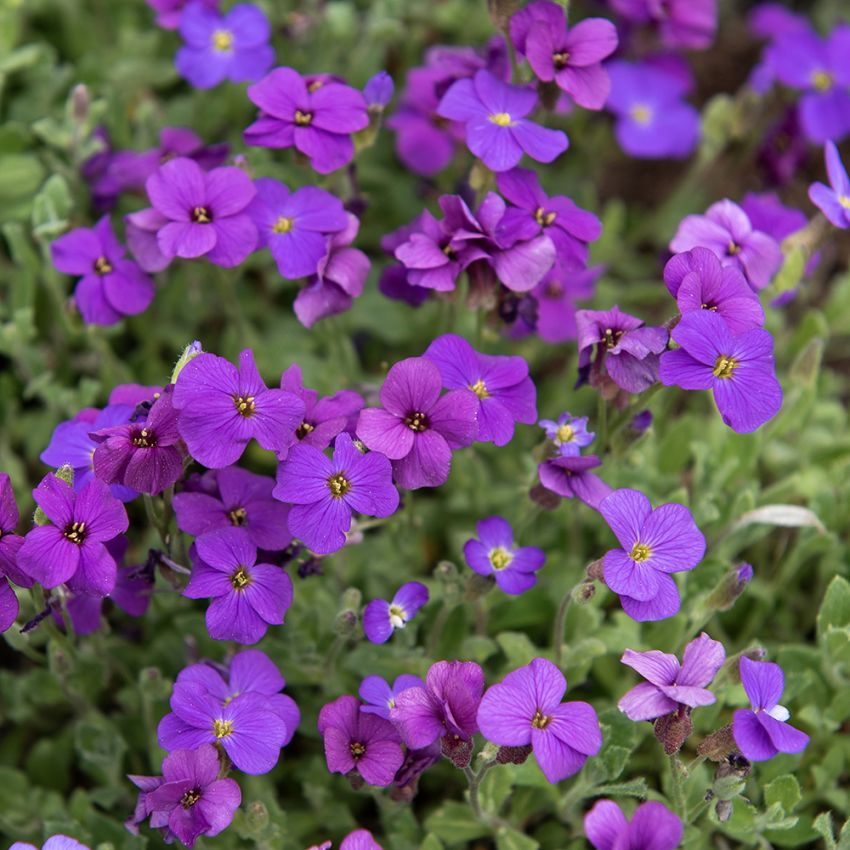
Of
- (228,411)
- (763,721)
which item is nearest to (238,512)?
(228,411)

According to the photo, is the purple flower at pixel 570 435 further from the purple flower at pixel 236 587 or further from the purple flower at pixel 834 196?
the purple flower at pixel 834 196

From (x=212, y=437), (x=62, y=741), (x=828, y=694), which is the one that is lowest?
(x=62, y=741)

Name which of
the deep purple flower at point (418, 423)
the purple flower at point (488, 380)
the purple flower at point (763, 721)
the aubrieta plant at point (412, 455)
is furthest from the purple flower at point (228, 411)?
the purple flower at point (763, 721)

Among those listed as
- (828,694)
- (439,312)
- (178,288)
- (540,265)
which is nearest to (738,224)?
(540,265)

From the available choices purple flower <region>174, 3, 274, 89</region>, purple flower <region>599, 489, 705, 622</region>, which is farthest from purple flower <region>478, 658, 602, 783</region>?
purple flower <region>174, 3, 274, 89</region>

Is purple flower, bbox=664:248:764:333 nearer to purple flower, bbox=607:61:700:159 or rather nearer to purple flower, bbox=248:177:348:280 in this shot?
purple flower, bbox=248:177:348:280

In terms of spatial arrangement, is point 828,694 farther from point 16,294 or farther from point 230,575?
point 16,294
